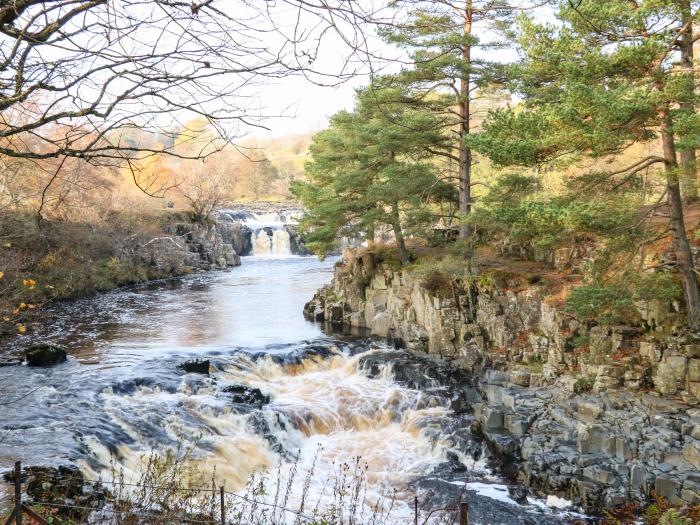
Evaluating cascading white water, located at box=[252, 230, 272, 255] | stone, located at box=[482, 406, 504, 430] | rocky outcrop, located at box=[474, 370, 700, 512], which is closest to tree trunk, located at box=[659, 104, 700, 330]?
rocky outcrop, located at box=[474, 370, 700, 512]

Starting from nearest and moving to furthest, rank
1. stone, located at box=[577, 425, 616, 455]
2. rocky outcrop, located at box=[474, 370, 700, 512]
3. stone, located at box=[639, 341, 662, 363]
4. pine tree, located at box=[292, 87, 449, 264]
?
1. rocky outcrop, located at box=[474, 370, 700, 512]
2. stone, located at box=[577, 425, 616, 455]
3. stone, located at box=[639, 341, 662, 363]
4. pine tree, located at box=[292, 87, 449, 264]

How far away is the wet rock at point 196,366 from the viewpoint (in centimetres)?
1320

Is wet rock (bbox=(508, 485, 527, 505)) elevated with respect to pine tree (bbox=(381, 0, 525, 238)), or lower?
lower

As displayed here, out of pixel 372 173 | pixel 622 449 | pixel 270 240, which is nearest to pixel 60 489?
pixel 622 449

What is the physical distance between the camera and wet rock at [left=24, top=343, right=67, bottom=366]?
13.1 meters

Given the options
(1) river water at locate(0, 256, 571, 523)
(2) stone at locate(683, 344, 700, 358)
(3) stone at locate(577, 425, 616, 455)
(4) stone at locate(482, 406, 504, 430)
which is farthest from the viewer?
(4) stone at locate(482, 406, 504, 430)

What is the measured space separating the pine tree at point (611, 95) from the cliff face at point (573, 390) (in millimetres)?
1316

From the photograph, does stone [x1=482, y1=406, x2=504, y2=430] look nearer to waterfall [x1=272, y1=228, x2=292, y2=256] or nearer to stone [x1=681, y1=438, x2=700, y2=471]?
stone [x1=681, y1=438, x2=700, y2=471]

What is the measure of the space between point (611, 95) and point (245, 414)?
345 inches

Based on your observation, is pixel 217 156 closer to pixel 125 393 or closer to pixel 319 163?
pixel 319 163

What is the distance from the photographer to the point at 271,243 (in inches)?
1537

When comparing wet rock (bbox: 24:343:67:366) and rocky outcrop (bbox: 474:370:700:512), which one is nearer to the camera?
rocky outcrop (bbox: 474:370:700:512)

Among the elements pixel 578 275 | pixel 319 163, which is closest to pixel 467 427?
pixel 578 275

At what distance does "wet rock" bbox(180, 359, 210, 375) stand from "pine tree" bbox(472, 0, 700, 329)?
8150 mm
